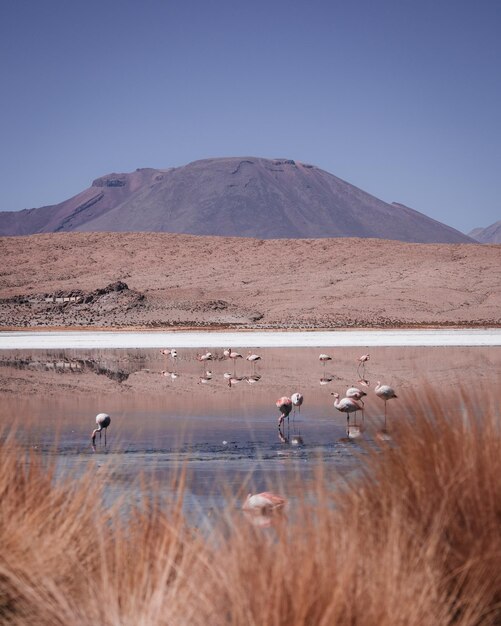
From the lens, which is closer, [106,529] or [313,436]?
[106,529]

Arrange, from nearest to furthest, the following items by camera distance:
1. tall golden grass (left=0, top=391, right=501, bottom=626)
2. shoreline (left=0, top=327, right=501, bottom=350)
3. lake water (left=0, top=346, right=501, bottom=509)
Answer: tall golden grass (left=0, top=391, right=501, bottom=626) → lake water (left=0, top=346, right=501, bottom=509) → shoreline (left=0, top=327, right=501, bottom=350)

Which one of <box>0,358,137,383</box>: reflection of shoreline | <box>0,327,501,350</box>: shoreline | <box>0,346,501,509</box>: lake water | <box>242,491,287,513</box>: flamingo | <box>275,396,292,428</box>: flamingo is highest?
<box>242,491,287,513</box>: flamingo

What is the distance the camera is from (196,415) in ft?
44.9

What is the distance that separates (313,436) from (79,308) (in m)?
47.2

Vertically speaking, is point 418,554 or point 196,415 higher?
point 418,554

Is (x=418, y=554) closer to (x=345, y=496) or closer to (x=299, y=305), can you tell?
(x=345, y=496)

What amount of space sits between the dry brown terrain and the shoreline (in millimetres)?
5731

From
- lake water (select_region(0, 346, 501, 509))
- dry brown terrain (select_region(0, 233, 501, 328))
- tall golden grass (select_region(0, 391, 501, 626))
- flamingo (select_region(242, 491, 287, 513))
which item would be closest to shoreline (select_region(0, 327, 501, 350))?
lake water (select_region(0, 346, 501, 509))

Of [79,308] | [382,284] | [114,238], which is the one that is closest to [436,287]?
[382,284]

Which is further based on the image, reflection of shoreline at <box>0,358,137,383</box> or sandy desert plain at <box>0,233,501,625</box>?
reflection of shoreline at <box>0,358,137,383</box>

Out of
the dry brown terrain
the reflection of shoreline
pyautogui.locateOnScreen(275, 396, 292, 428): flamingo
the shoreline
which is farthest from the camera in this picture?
the dry brown terrain

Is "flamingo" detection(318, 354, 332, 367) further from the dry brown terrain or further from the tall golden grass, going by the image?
the dry brown terrain

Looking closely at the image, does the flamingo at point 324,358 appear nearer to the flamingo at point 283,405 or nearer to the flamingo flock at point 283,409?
the flamingo flock at point 283,409

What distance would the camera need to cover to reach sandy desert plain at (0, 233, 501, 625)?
394 centimetres
